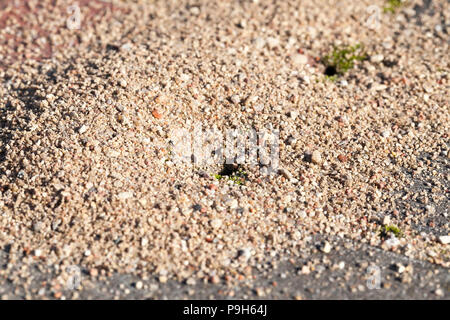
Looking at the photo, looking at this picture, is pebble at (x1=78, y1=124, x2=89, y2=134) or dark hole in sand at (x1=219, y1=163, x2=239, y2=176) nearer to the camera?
pebble at (x1=78, y1=124, x2=89, y2=134)

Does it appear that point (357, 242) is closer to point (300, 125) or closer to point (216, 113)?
point (300, 125)

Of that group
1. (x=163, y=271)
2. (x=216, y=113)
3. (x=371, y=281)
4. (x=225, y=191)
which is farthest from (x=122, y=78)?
(x=371, y=281)

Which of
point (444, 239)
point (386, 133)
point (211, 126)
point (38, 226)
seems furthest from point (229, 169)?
Answer: point (444, 239)

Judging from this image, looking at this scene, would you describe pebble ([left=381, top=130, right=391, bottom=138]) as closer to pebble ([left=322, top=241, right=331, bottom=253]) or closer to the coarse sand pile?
the coarse sand pile

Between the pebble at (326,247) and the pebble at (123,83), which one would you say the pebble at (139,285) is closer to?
the pebble at (326,247)

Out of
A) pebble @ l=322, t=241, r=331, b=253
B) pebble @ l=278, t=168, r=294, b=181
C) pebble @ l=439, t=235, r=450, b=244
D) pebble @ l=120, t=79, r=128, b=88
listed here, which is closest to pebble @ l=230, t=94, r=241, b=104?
pebble @ l=278, t=168, r=294, b=181

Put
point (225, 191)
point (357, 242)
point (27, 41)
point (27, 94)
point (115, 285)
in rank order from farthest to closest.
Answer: point (27, 41) < point (27, 94) < point (225, 191) < point (357, 242) < point (115, 285)

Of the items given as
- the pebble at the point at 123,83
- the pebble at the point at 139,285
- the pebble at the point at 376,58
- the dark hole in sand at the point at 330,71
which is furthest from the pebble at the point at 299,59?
the pebble at the point at 139,285

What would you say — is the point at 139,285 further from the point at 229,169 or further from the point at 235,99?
the point at 235,99
